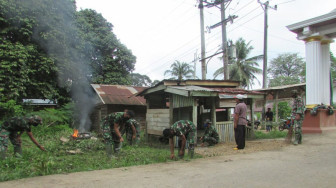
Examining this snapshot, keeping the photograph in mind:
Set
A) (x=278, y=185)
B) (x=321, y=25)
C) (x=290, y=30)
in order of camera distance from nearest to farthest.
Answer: (x=278, y=185)
(x=321, y=25)
(x=290, y=30)

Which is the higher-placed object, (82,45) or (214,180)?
(82,45)

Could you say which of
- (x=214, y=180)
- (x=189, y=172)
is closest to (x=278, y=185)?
(x=214, y=180)

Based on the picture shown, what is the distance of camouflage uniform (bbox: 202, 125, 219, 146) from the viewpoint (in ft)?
29.5

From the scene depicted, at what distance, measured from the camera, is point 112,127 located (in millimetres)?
6918

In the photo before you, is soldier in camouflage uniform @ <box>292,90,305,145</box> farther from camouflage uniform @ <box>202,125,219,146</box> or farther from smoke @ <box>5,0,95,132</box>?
smoke @ <box>5,0,95,132</box>

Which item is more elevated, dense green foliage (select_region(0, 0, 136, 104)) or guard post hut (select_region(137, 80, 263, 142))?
dense green foliage (select_region(0, 0, 136, 104))

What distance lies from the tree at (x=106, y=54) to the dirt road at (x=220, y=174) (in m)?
15.8

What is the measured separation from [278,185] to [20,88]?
13.4 meters

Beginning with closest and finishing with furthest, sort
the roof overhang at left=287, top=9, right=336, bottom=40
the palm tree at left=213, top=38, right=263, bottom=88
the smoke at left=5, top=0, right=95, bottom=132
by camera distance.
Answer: the roof overhang at left=287, top=9, right=336, bottom=40 → the smoke at left=5, top=0, right=95, bottom=132 → the palm tree at left=213, top=38, right=263, bottom=88

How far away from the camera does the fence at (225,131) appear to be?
9.69 metres

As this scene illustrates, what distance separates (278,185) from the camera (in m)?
3.90

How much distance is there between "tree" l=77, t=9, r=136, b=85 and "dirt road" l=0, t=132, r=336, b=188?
15.8 m

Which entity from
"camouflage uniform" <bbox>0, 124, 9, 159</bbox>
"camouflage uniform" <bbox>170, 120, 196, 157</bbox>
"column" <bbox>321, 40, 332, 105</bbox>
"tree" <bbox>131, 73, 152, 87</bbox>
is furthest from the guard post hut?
"tree" <bbox>131, 73, 152, 87</bbox>

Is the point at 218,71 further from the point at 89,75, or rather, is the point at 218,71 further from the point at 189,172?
the point at 189,172
